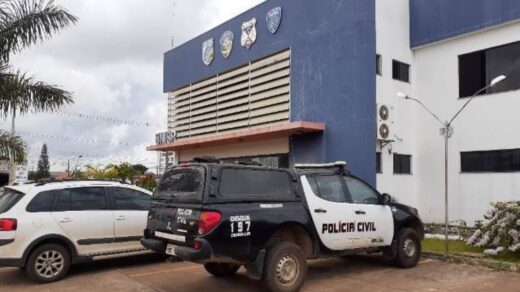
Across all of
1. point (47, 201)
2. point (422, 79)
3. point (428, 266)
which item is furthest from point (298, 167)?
point (422, 79)

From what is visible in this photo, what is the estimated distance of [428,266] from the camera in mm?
9906

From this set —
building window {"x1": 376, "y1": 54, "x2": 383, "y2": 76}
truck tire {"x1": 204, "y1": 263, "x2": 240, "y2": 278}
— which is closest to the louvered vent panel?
building window {"x1": 376, "y1": 54, "x2": 383, "y2": 76}

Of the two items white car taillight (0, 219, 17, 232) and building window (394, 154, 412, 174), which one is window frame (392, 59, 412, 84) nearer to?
building window (394, 154, 412, 174)

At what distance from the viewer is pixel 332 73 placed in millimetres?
17922

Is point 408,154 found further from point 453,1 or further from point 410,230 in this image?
point 410,230

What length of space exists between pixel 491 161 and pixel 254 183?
10.6m

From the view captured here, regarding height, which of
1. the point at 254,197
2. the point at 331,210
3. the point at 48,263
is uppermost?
the point at 254,197

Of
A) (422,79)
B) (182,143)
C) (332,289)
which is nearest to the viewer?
(332,289)

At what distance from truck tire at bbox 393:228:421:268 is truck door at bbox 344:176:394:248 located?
0.84 ft

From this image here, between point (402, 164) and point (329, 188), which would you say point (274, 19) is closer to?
point (402, 164)

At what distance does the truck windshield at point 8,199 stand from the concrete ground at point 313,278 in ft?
4.21

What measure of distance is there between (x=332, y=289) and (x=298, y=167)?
7.19 feet

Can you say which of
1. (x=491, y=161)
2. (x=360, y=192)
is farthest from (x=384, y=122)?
(x=360, y=192)

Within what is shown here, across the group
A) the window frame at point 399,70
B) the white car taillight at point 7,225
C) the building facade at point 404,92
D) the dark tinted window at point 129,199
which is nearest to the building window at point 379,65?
the building facade at point 404,92
